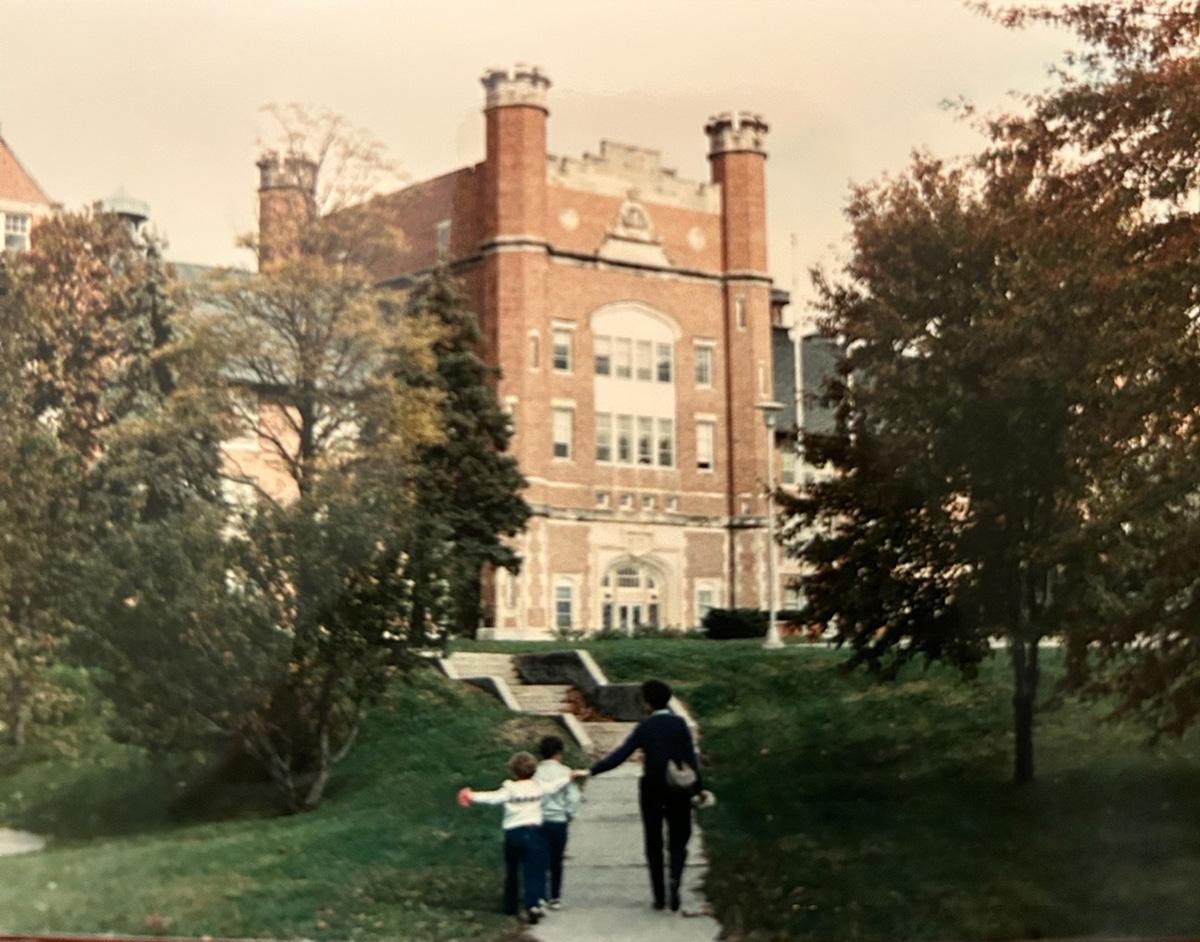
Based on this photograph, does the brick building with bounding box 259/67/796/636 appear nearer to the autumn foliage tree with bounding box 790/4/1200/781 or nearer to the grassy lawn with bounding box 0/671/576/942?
the autumn foliage tree with bounding box 790/4/1200/781

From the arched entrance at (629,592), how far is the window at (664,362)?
1.16 metres

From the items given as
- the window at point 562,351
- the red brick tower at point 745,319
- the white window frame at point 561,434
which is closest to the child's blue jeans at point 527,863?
the red brick tower at point 745,319

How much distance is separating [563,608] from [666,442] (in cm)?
123

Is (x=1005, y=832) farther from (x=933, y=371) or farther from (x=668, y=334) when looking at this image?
(x=668, y=334)

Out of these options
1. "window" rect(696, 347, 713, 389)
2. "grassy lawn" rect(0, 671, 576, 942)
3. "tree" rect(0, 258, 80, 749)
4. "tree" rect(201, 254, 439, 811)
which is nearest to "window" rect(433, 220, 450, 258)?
"tree" rect(201, 254, 439, 811)

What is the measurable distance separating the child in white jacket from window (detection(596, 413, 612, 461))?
7.24 feet

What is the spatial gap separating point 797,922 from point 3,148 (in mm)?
7256

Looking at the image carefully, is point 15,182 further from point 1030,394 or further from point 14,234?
point 1030,394

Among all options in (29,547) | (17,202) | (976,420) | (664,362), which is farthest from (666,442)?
(17,202)

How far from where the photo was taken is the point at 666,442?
10086 millimetres

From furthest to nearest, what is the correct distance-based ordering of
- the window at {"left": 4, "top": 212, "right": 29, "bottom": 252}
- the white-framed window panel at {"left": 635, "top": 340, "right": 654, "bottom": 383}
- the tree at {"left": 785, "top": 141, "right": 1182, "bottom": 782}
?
the window at {"left": 4, "top": 212, "right": 29, "bottom": 252}
the white-framed window panel at {"left": 635, "top": 340, "right": 654, "bottom": 383}
the tree at {"left": 785, "top": 141, "right": 1182, "bottom": 782}

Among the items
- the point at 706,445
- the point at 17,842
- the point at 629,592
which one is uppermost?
the point at 706,445

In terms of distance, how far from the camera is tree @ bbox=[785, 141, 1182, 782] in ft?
30.3

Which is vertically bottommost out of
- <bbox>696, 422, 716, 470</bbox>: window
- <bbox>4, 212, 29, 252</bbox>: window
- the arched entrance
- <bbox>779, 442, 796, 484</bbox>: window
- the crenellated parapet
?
the arched entrance
